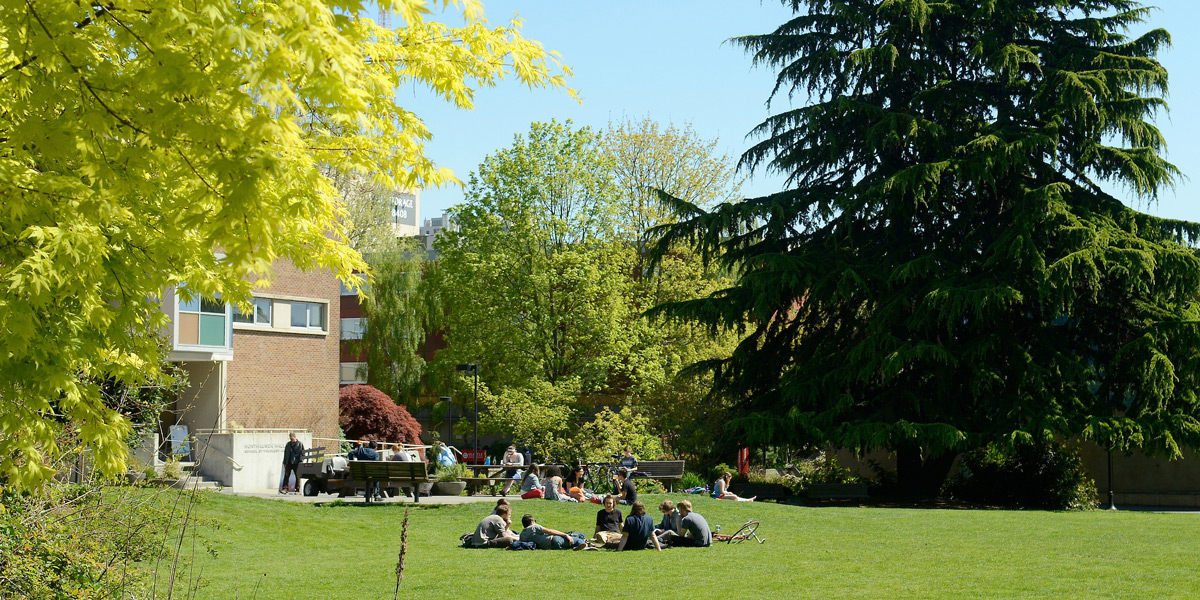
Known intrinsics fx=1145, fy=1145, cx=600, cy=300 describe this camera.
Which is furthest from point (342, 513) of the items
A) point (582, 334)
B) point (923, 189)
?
point (582, 334)

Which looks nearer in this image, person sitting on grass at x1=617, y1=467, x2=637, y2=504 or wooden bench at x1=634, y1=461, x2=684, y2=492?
person sitting on grass at x1=617, y1=467, x2=637, y2=504

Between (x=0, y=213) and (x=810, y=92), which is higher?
(x=810, y=92)

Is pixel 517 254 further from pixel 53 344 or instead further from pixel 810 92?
pixel 53 344

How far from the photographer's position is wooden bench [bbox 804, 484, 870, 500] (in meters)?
31.4

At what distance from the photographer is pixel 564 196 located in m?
45.3

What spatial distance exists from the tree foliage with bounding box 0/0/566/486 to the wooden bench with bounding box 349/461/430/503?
16.7 metres

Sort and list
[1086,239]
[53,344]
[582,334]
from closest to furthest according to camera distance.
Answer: [53,344] < [1086,239] < [582,334]

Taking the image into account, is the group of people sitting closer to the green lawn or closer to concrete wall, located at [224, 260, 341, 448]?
the green lawn

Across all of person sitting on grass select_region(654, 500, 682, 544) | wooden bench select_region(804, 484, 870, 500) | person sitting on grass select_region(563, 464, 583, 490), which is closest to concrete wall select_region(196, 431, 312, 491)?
person sitting on grass select_region(563, 464, 583, 490)

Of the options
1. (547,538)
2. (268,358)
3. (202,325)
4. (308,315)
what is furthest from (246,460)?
(547,538)

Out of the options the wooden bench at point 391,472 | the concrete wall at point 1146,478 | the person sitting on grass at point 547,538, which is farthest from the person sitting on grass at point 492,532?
the concrete wall at point 1146,478

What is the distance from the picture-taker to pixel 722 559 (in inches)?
578

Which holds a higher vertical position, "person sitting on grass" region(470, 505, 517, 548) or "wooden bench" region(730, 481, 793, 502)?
"person sitting on grass" region(470, 505, 517, 548)

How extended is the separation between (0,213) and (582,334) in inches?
1524
